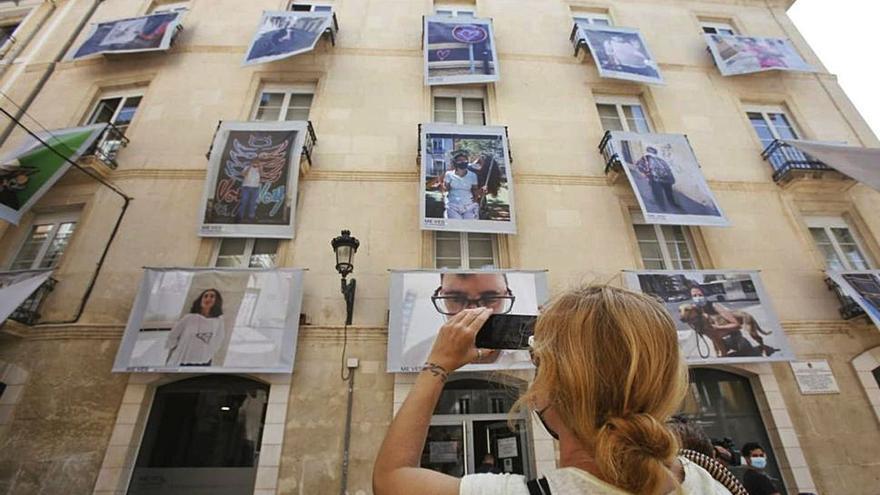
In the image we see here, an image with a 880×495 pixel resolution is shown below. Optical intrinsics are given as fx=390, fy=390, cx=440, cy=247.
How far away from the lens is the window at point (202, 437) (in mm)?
5574

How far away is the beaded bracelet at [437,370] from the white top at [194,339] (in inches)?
232

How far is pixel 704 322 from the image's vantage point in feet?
21.4

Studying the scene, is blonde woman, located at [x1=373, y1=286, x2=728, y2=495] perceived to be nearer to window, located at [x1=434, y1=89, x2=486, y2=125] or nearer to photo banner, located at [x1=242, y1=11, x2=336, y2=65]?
window, located at [x1=434, y1=89, x2=486, y2=125]

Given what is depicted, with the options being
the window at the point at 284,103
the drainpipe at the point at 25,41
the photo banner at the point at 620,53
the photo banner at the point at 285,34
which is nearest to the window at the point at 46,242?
the window at the point at 284,103

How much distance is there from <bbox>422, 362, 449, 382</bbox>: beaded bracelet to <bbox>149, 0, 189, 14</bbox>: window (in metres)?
14.1

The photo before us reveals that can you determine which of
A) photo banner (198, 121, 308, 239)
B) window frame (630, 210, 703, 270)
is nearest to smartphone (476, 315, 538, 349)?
photo banner (198, 121, 308, 239)

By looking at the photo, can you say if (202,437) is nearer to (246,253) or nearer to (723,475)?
(246,253)

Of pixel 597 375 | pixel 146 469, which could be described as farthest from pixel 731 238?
pixel 146 469

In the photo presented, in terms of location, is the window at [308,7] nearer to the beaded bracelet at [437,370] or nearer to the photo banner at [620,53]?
the photo banner at [620,53]

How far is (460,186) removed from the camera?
7348 millimetres

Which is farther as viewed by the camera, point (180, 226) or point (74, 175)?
point (74, 175)

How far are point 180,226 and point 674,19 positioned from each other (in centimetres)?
1384

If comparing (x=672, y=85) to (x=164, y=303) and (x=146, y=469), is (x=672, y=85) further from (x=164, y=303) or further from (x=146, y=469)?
(x=146, y=469)

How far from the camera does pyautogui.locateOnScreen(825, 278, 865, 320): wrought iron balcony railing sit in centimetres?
672
